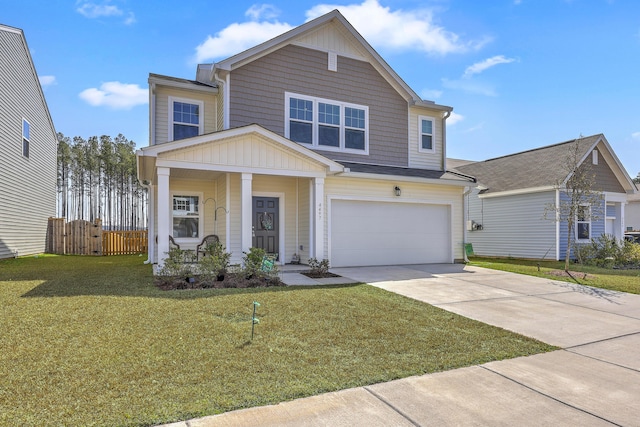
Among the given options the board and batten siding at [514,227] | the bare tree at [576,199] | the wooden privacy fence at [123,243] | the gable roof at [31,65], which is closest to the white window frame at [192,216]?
the wooden privacy fence at [123,243]

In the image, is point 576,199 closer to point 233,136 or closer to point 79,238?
point 233,136

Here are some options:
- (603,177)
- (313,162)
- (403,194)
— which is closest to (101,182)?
(313,162)

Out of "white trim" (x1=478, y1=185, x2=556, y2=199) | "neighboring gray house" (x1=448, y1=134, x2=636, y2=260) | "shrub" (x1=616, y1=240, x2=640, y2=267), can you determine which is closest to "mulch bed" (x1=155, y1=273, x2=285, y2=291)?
"white trim" (x1=478, y1=185, x2=556, y2=199)

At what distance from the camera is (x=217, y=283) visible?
24.9ft

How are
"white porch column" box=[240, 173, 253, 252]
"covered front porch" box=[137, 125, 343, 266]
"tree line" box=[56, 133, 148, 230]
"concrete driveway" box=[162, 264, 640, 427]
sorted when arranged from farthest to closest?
"tree line" box=[56, 133, 148, 230] → "white porch column" box=[240, 173, 253, 252] → "covered front porch" box=[137, 125, 343, 266] → "concrete driveway" box=[162, 264, 640, 427]

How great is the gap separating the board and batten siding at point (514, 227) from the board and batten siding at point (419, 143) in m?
4.44

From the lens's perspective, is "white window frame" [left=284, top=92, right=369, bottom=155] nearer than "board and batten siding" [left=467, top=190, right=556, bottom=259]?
Yes

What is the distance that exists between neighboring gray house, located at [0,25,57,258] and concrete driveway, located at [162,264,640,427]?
45.7ft

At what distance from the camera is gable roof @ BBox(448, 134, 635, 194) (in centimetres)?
1523

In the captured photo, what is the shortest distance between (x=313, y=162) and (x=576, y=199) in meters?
8.26

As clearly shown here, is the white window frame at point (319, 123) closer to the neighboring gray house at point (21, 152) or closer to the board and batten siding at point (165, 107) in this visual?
the board and batten siding at point (165, 107)

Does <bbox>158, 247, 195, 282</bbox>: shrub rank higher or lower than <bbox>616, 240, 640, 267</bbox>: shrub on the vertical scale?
higher

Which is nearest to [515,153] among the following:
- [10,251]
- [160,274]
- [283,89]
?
[283,89]

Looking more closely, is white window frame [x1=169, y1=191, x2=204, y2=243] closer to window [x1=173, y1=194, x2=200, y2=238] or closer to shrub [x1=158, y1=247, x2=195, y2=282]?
window [x1=173, y1=194, x2=200, y2=238]
